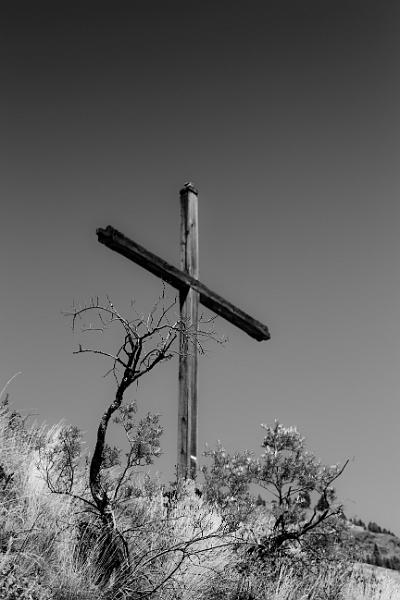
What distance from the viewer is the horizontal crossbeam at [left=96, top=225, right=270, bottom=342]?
692 centimetres

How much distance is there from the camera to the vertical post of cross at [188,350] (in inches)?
273

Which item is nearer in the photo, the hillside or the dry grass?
the dry grass

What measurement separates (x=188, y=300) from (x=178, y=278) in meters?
0.32

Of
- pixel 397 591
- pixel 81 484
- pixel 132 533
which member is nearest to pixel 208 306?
pixel 81 484

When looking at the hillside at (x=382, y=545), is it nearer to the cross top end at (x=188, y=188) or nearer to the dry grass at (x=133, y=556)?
the dry grass at (x=133, y=556)

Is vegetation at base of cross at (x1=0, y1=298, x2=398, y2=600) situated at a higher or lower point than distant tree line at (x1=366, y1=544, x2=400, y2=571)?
lower

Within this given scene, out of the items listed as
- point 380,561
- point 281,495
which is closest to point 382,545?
point 380,561

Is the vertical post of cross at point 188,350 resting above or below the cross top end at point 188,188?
below

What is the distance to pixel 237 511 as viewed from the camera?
22.3 feet

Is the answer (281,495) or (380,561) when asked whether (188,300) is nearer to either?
(281,495)

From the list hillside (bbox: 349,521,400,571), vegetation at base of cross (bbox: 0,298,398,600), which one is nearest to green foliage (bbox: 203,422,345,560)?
vegetation at base of cross (bbox: 0,298,398,600)

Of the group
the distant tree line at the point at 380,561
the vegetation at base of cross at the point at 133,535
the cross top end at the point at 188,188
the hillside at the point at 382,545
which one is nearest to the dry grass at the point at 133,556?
the vegetation at base of cross at the point at 133,535

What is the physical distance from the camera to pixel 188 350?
730 cm

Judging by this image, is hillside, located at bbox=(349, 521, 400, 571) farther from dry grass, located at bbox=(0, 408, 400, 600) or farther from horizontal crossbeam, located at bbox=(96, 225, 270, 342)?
dry grass, located at bbox=(0, 408, 400, 600)
